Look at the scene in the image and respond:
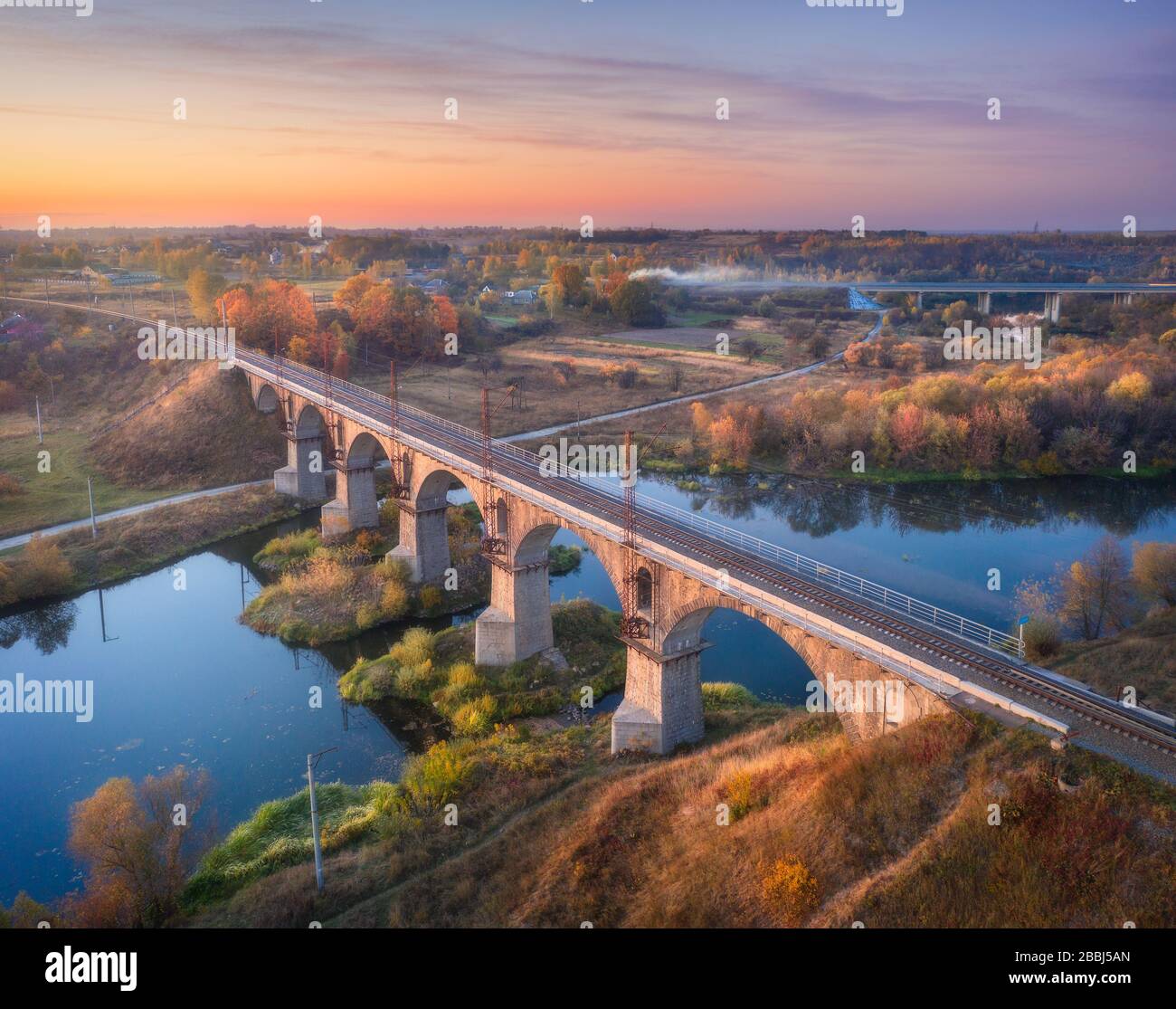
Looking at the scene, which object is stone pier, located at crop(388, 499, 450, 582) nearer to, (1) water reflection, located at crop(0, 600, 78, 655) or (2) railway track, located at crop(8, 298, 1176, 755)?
(2) railway track, located at crop(8, 298, 1176, 755)

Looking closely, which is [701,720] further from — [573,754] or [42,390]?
[42,390]

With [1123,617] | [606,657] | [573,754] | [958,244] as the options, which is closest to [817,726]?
[573,754]

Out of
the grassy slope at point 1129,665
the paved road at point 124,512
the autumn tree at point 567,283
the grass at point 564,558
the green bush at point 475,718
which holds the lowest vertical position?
the green bush at point 475,718

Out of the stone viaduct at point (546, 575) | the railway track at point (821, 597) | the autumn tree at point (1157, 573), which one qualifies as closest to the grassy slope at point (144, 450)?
the stone viaduct at point (546, 575)

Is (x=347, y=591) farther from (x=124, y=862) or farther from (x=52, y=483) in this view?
(x=52, y=483)

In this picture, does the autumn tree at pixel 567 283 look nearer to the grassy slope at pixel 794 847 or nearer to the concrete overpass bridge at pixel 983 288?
the concrete overpass bridge at pixel 983 288

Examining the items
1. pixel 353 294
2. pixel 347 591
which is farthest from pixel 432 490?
pixel 353 294

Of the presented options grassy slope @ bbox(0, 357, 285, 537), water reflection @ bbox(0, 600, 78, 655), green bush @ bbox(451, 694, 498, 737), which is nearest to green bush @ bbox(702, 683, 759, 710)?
green bush @ bbox(451, 694, 498, 737)
